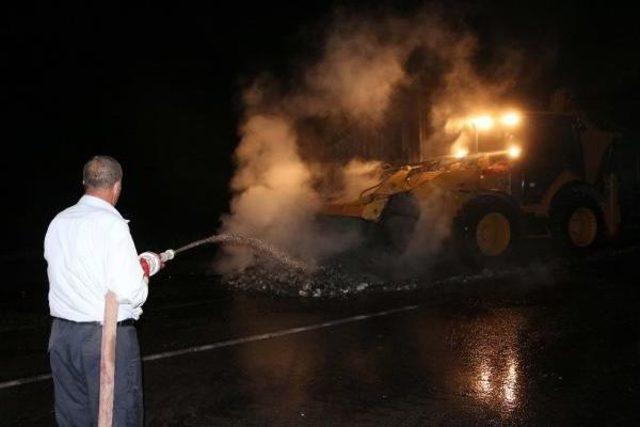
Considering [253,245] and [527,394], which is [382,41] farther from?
[527,394]

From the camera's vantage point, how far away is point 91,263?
2994 mm

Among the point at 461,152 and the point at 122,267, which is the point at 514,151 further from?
the point at 122,267

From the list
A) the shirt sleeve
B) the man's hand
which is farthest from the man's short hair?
the man's hand


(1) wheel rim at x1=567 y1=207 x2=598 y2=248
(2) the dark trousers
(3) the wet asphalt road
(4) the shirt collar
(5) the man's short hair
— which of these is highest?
(5) the man's short hair

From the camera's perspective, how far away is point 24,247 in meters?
15.1

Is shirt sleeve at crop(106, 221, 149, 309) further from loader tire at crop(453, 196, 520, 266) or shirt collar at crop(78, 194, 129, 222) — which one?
loader tire at crop(453, 196, 520, 266)

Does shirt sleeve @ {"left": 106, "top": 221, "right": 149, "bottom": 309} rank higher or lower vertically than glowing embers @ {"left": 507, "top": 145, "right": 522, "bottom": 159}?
lower

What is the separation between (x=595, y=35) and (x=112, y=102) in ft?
49.9

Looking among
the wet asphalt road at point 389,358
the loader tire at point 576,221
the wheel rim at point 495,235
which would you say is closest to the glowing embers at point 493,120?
the loader tire at point 576,221

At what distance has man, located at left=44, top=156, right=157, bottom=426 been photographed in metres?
2.98

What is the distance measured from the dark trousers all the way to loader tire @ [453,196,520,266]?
760 cm

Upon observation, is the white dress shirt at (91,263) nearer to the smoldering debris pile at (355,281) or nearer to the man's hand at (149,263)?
the man's hand at (149,263)

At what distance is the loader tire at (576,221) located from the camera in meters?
11.4

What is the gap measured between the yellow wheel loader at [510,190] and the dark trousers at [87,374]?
7235 millimetres
